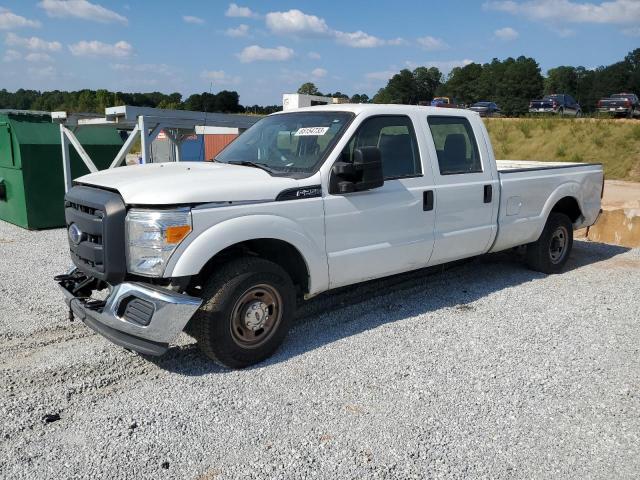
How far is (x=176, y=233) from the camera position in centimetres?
368

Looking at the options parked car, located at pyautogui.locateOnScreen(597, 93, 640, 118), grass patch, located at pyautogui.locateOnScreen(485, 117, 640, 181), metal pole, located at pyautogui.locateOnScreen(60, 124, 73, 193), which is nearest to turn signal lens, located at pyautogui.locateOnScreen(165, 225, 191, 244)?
metal pole, located at pyautogui.locateOnScreen(60, 124, 73, 193)

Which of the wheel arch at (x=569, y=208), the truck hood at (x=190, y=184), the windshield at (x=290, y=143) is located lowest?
the wheel arch at (x=569, y=208)

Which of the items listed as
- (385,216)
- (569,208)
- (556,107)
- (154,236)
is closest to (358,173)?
(385,216)

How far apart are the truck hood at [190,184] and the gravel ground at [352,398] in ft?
4.23

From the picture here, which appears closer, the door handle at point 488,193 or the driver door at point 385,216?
the driver door at point 385,216

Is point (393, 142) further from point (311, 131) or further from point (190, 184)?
point (190, 184)

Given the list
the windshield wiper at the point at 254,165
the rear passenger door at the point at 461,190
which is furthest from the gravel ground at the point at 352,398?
the windshield wiper at the point at 254,165

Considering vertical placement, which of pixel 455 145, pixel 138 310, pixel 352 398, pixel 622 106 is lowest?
pixel 352 398

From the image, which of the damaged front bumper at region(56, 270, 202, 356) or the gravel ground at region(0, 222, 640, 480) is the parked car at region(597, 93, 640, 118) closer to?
the gravel ground at region(0, 222, 640, 480)

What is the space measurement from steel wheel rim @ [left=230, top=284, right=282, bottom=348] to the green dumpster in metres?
7.51

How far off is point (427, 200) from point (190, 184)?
232cm

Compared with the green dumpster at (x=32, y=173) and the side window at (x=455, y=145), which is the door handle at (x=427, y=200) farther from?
the green dumpster at (x=32, y=173)

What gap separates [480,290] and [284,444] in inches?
148

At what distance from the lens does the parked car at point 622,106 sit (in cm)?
3284
